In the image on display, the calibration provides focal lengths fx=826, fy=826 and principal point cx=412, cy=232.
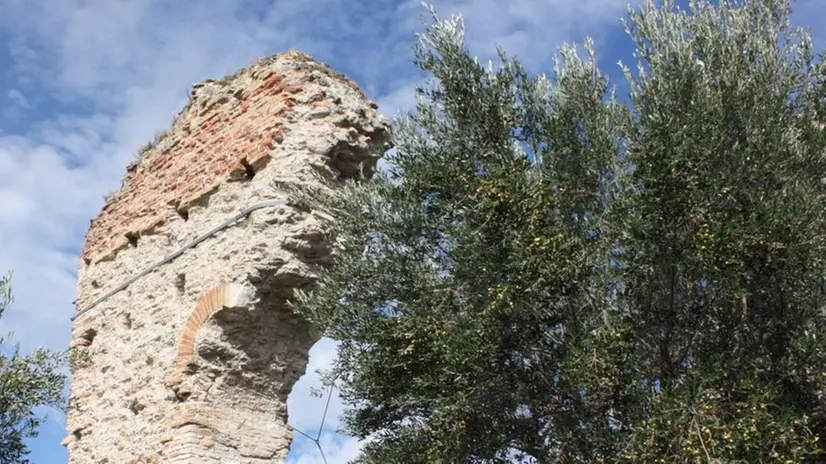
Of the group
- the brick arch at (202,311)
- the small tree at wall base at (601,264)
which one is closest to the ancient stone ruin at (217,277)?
the brick arch at (202,311)

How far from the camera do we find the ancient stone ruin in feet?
23.1

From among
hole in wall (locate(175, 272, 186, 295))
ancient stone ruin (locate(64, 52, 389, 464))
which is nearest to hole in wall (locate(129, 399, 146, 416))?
ancient stone ruin (locate(64, 52, 389, 464))

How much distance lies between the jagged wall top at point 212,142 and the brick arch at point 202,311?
1.24m

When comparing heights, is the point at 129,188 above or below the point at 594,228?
above

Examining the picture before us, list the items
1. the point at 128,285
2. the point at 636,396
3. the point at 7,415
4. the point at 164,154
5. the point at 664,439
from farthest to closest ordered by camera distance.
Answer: the point at 164,154
the point at 128,285
the point at 7,415
the point at 636,396
the point at 664,439

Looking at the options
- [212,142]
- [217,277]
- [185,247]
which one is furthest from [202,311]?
[212,142]

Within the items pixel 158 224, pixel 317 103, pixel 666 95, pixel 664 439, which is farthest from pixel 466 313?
pixel 158 224

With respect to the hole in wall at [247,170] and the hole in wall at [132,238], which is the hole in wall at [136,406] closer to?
the hole in wall at [132,238]

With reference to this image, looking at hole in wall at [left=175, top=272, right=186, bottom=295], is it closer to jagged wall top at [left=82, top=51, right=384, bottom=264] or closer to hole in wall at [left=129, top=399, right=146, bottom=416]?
jagged wall top at [left=82, top=51, right=384, bottom=264]

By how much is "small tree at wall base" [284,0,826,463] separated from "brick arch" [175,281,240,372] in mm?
606

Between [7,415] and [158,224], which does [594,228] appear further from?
[7,415]

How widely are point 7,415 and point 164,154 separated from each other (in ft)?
10.3

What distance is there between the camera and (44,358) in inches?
309

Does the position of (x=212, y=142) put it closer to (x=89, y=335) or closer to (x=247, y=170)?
(x=247, y=170)
